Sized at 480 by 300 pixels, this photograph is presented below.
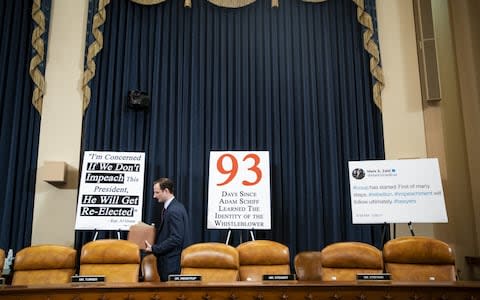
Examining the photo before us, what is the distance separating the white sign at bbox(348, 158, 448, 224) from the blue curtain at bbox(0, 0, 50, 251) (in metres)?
3.91

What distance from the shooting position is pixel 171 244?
4.03m

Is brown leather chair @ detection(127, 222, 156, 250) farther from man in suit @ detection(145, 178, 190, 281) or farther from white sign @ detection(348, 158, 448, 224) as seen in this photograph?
white sign @ detection(348, 158, 448, 224)

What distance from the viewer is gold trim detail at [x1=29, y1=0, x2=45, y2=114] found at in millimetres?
5609

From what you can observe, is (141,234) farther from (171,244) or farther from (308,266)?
(308,266)

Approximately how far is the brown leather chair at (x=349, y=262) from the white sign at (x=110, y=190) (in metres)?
2.57

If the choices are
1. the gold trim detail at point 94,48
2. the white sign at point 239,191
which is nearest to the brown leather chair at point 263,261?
the white sign at point 239,191

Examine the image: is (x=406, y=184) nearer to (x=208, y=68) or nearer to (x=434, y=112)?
(x=434, y=112)

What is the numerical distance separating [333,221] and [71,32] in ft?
14.0

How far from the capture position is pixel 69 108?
568cm

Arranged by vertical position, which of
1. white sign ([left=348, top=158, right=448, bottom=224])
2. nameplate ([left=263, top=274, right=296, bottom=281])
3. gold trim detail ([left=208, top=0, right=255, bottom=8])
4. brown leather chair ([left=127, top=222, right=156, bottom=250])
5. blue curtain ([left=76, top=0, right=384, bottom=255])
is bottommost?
nameplate ([left=263, top=274, right=296, bottom=281])

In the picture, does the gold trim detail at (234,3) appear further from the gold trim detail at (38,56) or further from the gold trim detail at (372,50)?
the gold trim detail at (38,56)

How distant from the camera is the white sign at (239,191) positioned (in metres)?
4.87

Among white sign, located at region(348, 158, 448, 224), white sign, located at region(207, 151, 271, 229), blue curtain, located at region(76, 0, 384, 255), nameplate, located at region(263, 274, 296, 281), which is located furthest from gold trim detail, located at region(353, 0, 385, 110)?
nameplate, located at region(263, 274, 296, 281)

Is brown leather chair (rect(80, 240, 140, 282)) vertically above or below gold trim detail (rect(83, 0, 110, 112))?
below
